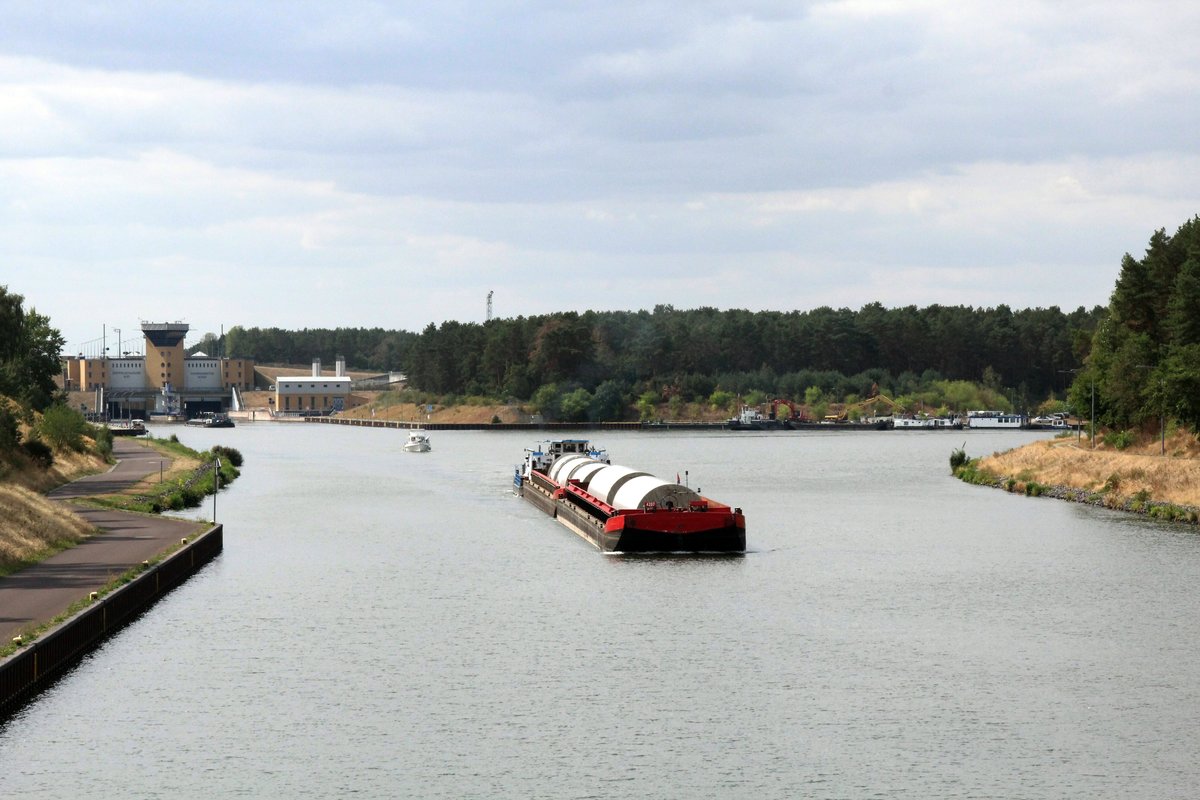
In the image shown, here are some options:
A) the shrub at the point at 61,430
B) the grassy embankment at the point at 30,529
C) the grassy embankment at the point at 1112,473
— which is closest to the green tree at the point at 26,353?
the shrub at the point at 61,430

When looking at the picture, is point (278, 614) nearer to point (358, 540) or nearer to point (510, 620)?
point (510, 620)

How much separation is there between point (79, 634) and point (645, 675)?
16.1 meters

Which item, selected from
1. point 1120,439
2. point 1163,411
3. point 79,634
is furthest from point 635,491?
point 1120,439

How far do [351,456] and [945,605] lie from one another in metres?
121

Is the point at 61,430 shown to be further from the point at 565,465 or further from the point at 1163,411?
the point at 1163,411

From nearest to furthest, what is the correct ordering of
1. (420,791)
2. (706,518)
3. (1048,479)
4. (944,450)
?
(420,791), (706,518), (1048,479), (944,450)

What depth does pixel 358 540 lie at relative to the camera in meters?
76.2

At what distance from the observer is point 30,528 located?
2283 inches

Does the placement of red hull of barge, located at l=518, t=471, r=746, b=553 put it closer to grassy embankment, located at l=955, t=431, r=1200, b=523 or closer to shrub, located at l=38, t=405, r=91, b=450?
grassy embankment, located at l=955, t=431, r=1200, b=523

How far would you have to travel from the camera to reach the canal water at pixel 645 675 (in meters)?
32.5

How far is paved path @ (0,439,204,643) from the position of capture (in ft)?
143

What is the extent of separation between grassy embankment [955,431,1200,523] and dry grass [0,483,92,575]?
2310 inches

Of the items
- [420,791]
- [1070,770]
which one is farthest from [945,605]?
[420,791]

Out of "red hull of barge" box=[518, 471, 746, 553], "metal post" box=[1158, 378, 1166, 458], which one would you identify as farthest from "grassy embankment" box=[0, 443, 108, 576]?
"metal post" box=[1158, 378, 1166, 458]
